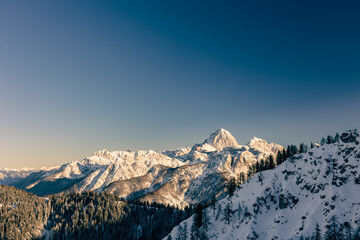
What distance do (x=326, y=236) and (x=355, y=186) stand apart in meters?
31.9

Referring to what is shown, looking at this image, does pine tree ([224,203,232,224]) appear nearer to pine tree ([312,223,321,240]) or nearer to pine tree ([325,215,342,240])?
pine tree ([312,223,321,240])

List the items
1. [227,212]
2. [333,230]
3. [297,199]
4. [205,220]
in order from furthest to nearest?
[205,220] → [227,212] → [297,199] → [333,230]

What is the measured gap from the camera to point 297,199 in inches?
5369

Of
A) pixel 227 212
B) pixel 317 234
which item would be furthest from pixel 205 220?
pixel 317 234

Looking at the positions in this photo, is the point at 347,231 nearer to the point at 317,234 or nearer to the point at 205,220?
the point at 317,234

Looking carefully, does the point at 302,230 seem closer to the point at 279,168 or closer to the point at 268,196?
the point at 268,196

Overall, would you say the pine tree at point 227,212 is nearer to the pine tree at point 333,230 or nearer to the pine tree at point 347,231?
the pine tree at point 333,230

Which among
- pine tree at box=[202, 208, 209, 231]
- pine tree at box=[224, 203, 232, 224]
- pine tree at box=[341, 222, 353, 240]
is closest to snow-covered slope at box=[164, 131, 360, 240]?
pine tree at box=[224, 203, 232, 224]

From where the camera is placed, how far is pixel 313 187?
13562 cm

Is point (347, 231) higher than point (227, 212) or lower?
higher

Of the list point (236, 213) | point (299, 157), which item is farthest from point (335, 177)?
point (236, 213)

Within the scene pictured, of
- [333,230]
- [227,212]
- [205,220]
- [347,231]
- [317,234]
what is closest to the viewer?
[347,231]

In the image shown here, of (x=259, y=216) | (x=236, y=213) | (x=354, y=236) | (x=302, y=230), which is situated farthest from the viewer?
(x=236, y=213)

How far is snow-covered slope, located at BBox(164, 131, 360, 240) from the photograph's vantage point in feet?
380
